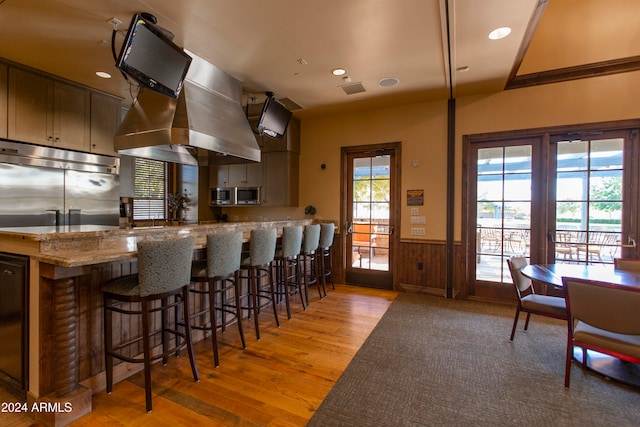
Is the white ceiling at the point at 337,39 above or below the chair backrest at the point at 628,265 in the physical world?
above

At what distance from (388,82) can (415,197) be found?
5.59 ft

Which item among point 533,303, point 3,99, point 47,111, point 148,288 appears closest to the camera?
point 148,288

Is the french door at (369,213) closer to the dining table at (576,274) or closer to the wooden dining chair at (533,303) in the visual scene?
the wooden dining chair at (533,303)

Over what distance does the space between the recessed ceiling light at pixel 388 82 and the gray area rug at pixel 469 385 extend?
2903mm

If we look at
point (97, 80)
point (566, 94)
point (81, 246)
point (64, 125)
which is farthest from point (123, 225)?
point (566, 94)

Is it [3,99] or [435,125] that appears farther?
[435,125]

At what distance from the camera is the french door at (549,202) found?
3.53 metres

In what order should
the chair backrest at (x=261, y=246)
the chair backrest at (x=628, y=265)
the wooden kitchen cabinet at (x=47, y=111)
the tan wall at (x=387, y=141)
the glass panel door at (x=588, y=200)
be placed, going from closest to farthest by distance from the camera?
the chair backrest at (x=628, y=265)
the chair backrest at (x=261, y=246)
the wooden kitchen cabinet at (x=47, y=111)
the glass panel door at (x=588, y=200)
the tan wall at (x=387, y=141)

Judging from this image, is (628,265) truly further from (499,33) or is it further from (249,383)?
(249,383)

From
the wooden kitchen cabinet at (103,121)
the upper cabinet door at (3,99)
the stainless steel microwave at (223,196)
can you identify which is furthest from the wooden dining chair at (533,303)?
the upper cabinet door at (3,99)

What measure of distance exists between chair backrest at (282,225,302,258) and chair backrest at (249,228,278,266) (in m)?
0.32

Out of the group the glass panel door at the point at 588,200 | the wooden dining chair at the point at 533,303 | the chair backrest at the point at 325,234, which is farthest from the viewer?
the chair backrest at the point at 325,234

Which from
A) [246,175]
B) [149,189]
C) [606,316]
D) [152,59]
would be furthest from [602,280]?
[149,189]

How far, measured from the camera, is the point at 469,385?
2.13m
